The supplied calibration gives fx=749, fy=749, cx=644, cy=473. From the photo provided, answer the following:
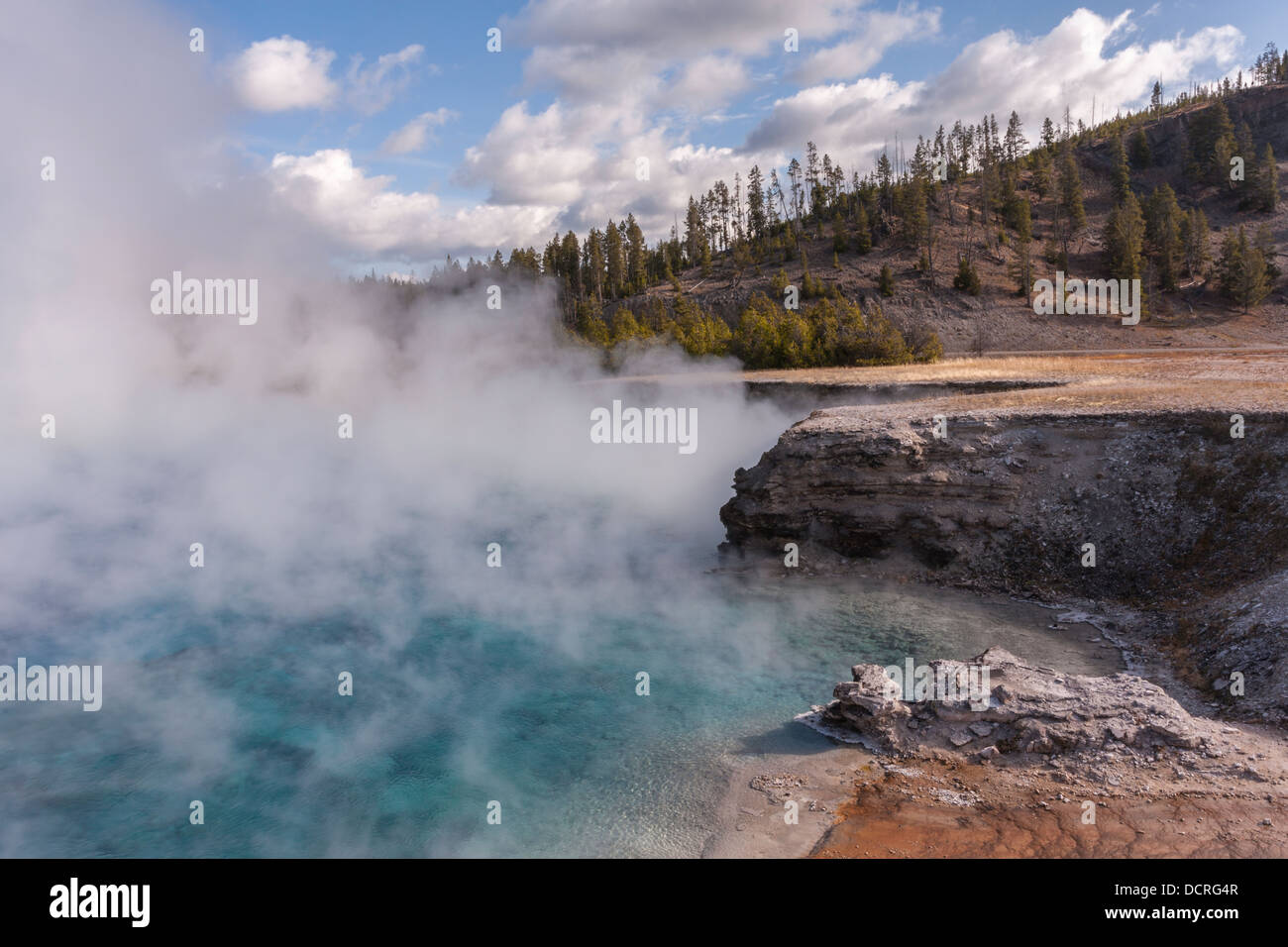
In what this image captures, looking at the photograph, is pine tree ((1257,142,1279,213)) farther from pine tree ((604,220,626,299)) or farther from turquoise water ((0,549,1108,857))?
turquoise water ((0,549,1108,857))

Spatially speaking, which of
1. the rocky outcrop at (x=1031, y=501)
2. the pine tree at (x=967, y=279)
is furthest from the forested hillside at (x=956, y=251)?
the rocky outcrop at (x=1031, y=501)

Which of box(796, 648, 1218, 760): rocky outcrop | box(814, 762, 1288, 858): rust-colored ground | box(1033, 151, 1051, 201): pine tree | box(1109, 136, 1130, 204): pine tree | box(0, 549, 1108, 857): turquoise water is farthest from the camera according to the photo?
box(1033, 151, 1051, 201): pine tree

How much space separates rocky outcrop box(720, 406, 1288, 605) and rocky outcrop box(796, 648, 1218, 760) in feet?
17.6

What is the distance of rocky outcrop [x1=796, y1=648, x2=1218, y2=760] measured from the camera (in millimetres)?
9477

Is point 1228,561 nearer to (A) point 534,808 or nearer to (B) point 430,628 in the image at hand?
(A) point 534,808

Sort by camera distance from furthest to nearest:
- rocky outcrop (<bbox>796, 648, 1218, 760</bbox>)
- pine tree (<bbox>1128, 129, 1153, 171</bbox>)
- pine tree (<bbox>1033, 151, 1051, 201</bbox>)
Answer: pine tree (<bbox>1128, 129, 1153, 171</bbox>), pine tree (<bbox>1033, 151, 1051, 201</bbox>), rocky outcrop (<bbox>796, 648, 1218, 760</bbox>)

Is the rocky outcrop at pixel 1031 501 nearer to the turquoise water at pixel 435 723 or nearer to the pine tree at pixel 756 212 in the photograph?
the turquoise water at pixel 435 723

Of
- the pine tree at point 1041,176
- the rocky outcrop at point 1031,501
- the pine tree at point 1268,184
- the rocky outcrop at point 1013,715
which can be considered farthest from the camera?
the pine tree at point 1041,176

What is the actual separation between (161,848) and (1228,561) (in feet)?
57.1

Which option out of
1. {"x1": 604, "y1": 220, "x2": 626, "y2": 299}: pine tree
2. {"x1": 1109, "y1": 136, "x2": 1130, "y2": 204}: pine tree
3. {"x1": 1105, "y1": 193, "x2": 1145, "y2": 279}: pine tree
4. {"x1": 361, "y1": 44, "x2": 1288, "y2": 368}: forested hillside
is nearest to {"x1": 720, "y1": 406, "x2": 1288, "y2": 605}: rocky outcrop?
{"x1": 361, "y1": 44, "x2": 1288, "y2": 368}: forested hillside

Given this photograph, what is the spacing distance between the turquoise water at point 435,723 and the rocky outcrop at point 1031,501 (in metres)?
1.82

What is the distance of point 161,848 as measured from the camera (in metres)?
8.45

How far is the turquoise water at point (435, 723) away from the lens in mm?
8789

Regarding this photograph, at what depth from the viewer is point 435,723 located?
11.3m
